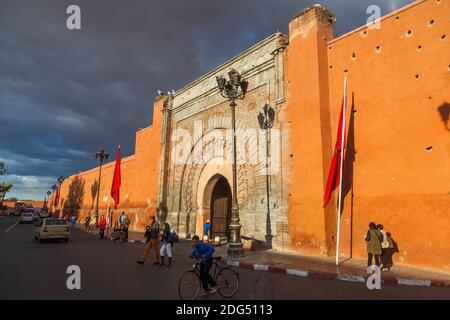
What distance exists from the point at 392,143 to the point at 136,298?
784 cm

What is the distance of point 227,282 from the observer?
18.0 ft

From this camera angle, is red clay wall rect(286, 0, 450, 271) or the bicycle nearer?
the bicycle

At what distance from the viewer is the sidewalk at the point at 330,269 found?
6.88 m

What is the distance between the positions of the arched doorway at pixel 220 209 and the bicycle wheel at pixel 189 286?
35.2ft

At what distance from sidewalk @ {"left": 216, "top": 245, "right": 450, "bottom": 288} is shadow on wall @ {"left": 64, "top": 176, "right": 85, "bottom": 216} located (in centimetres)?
3764

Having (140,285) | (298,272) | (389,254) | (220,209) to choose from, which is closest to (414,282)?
(389,254)

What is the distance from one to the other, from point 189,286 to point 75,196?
1747 inches

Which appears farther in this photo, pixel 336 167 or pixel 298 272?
pixel 336 167

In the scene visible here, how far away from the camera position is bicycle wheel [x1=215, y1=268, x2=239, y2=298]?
5.45 metres

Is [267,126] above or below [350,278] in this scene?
above

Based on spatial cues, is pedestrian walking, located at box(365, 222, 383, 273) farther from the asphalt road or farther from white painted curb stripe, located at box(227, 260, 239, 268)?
white painted curb stripe, located at box(227, 260, 239, 268)

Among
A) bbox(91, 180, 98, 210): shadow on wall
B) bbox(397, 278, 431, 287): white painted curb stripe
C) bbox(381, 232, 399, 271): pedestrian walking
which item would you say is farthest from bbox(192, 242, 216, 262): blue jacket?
bbox(91, 180, 98, 210): shadow on wall

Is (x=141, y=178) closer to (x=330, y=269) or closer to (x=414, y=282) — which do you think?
(x=330, y=269)

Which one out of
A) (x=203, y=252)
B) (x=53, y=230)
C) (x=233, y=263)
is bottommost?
(x=233, y=263)
